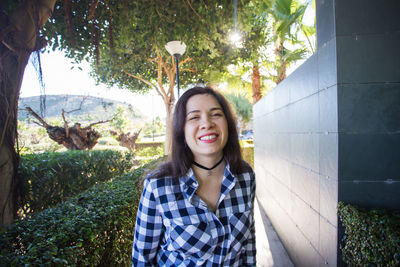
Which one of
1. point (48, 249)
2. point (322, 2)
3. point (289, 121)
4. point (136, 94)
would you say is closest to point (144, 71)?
point (136, 94)

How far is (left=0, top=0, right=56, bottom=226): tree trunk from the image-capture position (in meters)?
2.61

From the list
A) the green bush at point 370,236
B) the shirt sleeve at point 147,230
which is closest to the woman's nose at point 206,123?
the shirt sleeve at point 147,230

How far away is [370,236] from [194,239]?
1.27 meters

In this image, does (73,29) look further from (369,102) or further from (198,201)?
(369,102)

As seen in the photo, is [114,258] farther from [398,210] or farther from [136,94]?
[136,94]

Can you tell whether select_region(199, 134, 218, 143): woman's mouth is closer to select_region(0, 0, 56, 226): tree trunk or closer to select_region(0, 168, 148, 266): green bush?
select_region(0, 168, 148, 266): green bush

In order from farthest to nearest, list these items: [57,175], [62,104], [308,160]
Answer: [62,104] → [57,175] → [308,160]

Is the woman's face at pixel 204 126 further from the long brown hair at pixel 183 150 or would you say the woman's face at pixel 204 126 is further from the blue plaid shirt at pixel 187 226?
the blue plaid shirt at pixel 187 226

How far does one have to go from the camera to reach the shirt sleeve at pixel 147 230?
54.5 inches

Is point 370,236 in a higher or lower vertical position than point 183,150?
lower

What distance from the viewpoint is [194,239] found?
1.32 metres

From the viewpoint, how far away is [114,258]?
2.21 metres

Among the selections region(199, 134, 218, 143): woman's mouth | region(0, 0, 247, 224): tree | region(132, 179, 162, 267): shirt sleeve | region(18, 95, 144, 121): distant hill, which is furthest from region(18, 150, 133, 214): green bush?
region(199, 134, 218, 143): woman's mouth

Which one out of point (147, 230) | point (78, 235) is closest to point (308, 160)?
point (147, 230)
